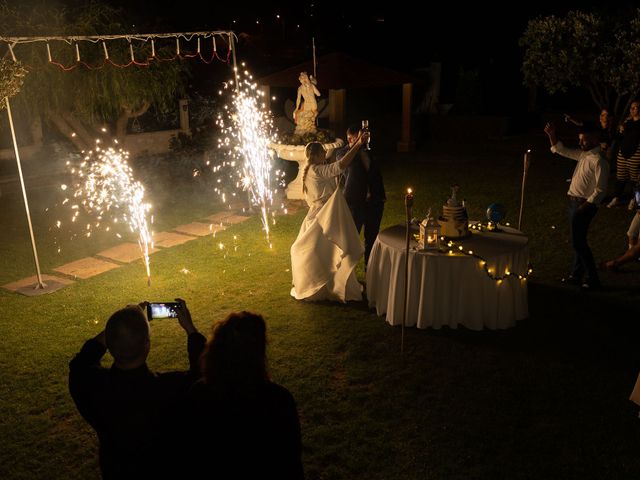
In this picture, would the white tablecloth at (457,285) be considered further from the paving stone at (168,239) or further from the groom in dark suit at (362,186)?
the paving stone at (168,239)

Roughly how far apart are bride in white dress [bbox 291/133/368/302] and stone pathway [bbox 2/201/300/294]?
3.12 meters

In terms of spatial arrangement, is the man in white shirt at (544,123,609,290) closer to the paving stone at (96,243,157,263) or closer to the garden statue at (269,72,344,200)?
the paving stone at (96,243,157,263)

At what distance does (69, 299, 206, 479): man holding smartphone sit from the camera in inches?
117

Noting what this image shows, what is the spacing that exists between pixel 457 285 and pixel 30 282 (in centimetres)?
556

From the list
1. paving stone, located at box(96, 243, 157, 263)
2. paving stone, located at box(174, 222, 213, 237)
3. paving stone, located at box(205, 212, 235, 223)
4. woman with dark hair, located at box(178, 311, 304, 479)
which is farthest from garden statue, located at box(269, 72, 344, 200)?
woman with dark hair, located at box(178, 311, 304, 479)

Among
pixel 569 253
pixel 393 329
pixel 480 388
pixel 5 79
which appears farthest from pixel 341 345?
pixel 5 79

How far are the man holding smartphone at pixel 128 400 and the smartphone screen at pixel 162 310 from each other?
0.50 metres

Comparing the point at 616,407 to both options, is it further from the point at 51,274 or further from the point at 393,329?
the point at 51,274

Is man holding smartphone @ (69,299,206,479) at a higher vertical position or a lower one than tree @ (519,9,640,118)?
lower

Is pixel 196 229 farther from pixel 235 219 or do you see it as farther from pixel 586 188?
pixel 586 188

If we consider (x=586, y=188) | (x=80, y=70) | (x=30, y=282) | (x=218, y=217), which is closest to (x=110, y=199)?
(x=80, y=70)

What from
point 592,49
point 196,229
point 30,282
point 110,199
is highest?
point 592,49

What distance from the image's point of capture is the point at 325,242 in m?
7.34

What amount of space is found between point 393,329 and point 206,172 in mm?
9592
